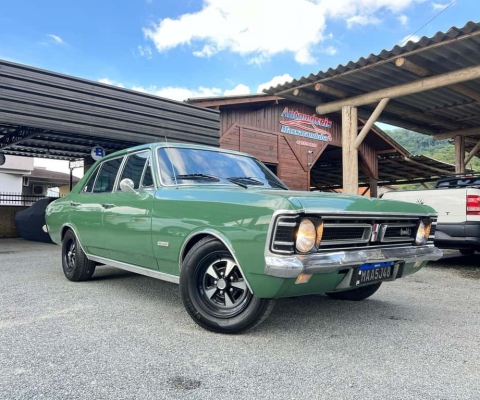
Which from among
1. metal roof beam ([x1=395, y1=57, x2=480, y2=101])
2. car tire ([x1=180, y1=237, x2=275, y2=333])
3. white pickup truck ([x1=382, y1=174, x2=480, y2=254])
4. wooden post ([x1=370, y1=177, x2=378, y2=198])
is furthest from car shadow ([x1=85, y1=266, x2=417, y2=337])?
wooden post ([x1=370, y1=177, x2=378, y2=198])

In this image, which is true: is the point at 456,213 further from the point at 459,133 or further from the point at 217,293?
the point at 459,133

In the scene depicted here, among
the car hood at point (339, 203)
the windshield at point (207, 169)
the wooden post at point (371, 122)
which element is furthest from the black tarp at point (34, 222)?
the car hood at point (339, 203)

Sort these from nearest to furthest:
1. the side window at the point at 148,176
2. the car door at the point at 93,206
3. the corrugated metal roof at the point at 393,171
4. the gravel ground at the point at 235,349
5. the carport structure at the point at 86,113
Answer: the gravel ground at the point at 235,349 < the side window at the point at 148,176 < the car door at the point at 93,206 < the carport structure at the point at 86,113 < the corrugated metal roof at the point at 393,171

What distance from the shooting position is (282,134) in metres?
15.5

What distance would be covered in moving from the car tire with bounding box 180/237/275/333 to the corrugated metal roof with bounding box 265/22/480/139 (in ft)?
19.8

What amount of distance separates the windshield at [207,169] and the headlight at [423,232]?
143 cm

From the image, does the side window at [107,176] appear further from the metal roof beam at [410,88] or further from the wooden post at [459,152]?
the wooden post at [459,152]

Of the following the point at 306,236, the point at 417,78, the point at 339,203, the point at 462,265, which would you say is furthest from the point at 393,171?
the point at 306,236

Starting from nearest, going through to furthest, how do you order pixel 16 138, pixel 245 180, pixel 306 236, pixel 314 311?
1. pixel 306 236
2. pixel 314 311
3. pixel 245 180
4. pixel 16 138

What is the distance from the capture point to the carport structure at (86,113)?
8352 mm

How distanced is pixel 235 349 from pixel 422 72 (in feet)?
24.2

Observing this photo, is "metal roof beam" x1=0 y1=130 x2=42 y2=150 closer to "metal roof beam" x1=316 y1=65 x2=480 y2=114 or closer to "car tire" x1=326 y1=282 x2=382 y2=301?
"metal roof beam" x1=316 y1=65 x2=480 y2=114

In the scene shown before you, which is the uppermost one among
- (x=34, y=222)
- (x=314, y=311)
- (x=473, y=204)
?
(x=473, y=204)

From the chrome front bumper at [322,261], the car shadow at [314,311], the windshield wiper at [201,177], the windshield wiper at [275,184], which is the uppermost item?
the windshield wiper at [201,177]
